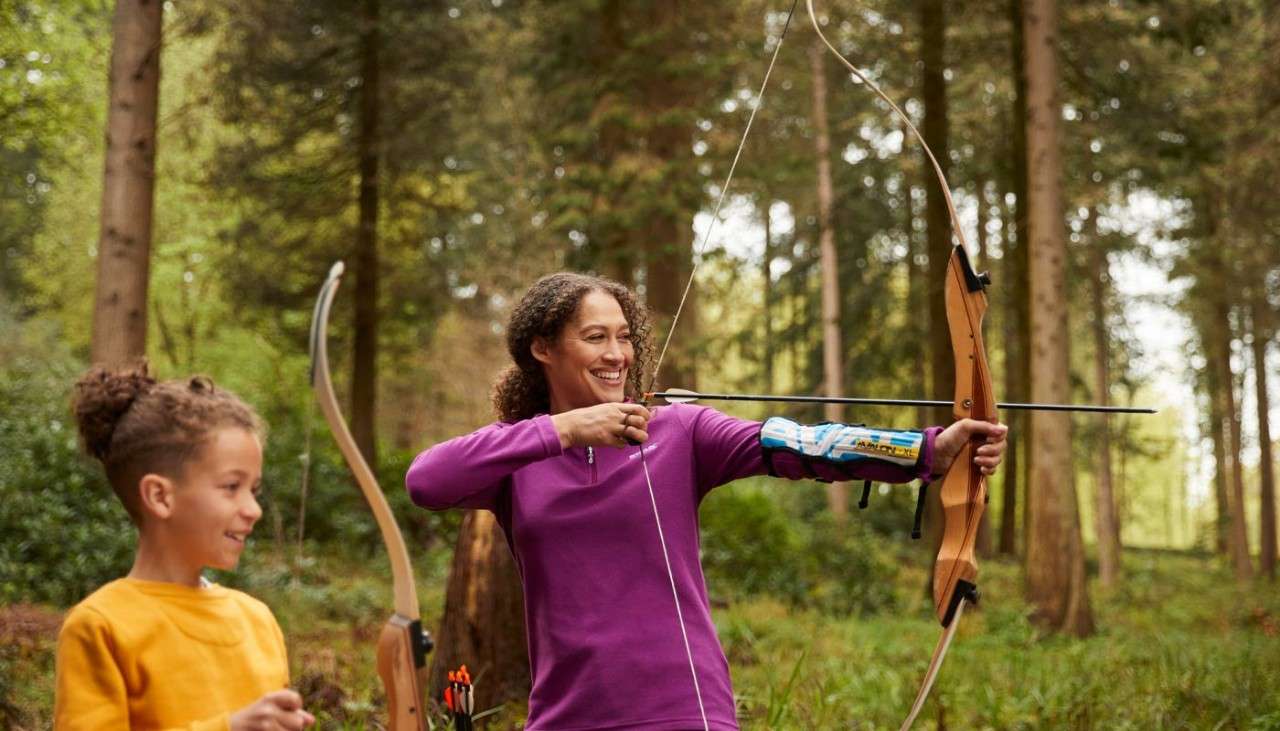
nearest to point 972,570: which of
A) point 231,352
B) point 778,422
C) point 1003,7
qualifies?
point 778,422

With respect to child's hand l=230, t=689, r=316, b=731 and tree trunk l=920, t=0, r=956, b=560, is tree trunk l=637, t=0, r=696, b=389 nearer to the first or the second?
tree trunk l=920, t=0, r=956, b=560

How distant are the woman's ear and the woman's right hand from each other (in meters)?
0.41

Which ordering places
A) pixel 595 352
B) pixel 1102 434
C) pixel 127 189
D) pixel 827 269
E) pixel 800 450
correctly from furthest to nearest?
pixel 1102 434 → pixel 827 269 → pixel 127 189 → pixel 595 352 → pixel 800 450

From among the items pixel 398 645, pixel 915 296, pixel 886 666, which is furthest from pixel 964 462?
pixel 915 296

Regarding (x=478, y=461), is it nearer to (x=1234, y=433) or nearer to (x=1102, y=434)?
(x=1102, y=434)

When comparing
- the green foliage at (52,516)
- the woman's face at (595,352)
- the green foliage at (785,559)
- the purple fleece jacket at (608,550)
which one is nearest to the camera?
the purple fleece jacket at (608,550)

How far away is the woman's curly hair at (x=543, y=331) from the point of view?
8.71 ft

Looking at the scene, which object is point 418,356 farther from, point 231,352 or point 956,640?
point 956,640

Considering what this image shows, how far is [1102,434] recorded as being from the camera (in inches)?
720

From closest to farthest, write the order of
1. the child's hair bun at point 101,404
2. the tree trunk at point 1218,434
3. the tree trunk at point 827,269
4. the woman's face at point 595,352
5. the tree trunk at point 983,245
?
the child's hair bun at point 101,404 < the woman's face at point 595,352 < the tree trunk at point 827,269 < the tree trunk at point 983,245 < the tree trunk at point 1218,434

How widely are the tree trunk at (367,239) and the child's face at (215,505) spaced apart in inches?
480

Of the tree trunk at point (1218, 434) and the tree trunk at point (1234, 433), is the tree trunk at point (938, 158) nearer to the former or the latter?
the tree trunk at point (1234, 433)

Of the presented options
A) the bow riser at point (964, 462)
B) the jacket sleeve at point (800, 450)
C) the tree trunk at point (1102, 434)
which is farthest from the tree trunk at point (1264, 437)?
the jacket sleeve at point (800, 450)

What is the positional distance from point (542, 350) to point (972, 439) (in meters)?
0.95
